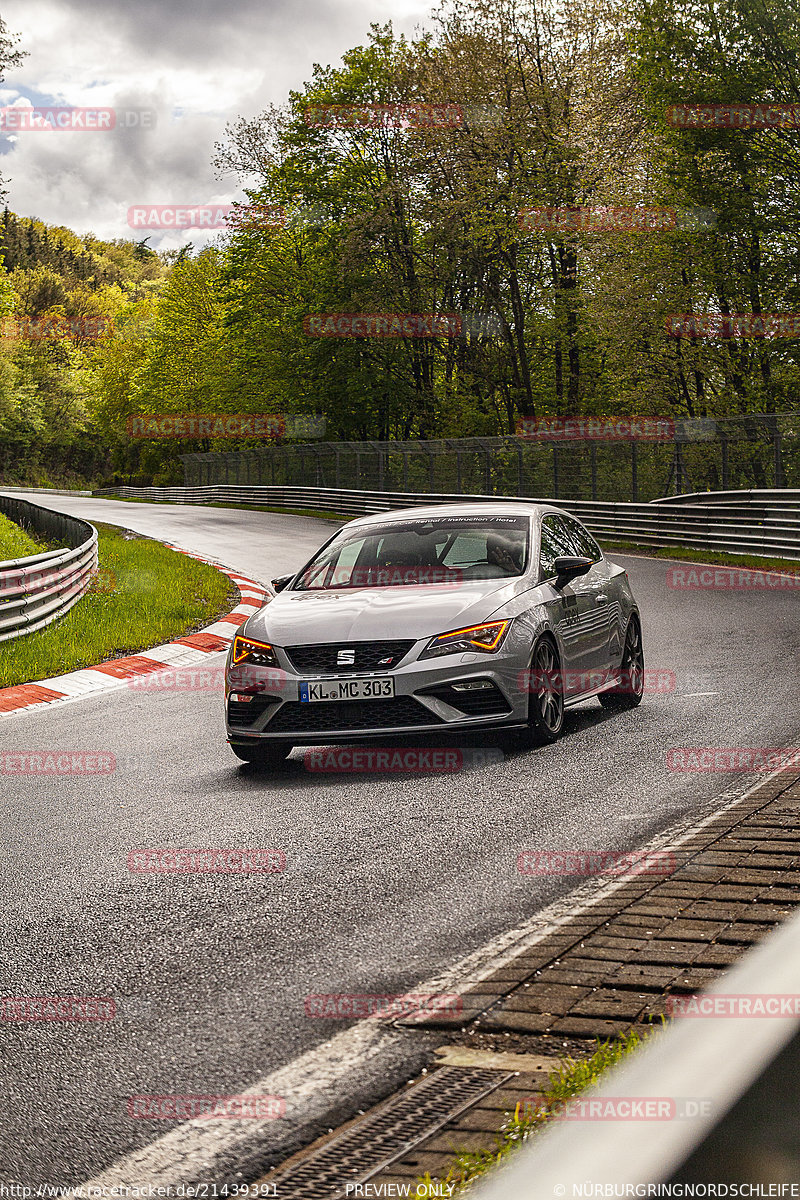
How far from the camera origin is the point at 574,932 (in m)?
4.48

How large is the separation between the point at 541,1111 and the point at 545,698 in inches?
204

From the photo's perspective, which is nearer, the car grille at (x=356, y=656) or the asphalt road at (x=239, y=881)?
the asphalt road at (x=239, y=881)

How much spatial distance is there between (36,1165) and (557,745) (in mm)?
5612

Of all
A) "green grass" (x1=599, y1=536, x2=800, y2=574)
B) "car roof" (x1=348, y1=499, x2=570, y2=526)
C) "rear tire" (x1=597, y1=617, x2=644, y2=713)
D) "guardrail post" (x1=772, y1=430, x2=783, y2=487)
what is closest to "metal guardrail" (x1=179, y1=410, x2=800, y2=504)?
"guardrail post" (x1=772, y1=430, x2=783, y2=487)

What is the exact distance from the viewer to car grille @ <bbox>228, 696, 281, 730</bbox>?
305 inches

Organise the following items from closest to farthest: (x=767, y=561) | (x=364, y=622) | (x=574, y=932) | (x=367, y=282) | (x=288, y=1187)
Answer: (x=288, y=1187)
(x=574, y=932)
(x=364, y=622)
(x=767, y=561)
(x=367, y=282)

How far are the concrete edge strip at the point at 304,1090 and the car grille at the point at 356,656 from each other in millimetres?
3067

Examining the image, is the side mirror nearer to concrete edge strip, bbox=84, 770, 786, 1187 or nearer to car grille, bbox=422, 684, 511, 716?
car grille, bbox=422, 684, 511, 716

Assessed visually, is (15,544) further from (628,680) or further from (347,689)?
(347,689)

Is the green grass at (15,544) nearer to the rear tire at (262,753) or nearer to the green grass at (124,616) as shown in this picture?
the green grass at (124,616)

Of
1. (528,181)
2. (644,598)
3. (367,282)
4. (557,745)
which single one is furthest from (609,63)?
(557,745)

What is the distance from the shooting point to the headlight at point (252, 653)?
782cm

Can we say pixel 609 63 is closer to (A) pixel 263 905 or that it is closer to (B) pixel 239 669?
(B) pixel 239 669

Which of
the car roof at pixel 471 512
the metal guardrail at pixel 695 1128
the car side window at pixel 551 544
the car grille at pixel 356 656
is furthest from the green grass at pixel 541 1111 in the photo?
the car roof at pixel 471 512
